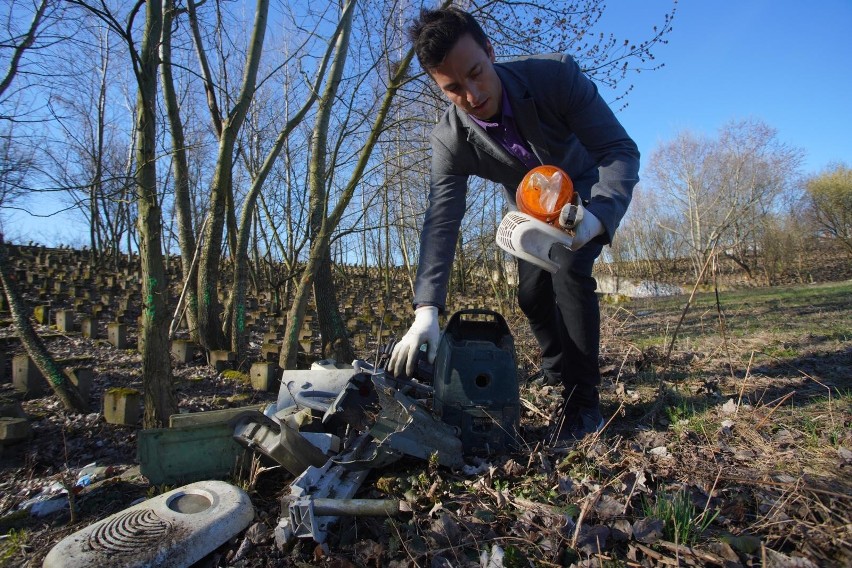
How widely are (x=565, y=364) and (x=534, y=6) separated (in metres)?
4.68

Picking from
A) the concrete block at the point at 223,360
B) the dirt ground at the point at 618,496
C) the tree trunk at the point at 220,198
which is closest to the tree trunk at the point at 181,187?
the tree trunk at the point at 220,198

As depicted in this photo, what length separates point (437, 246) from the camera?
2.19 metres

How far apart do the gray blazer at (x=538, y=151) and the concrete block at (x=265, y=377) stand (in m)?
3.49

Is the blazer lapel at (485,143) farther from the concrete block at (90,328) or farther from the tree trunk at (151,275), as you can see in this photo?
the concrete block at (90,328)

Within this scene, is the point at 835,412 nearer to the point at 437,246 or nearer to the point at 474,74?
Answer: the point at 437,246

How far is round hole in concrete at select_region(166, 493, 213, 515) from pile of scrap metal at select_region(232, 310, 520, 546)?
0.24 metres

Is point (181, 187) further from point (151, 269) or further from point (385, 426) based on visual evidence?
point (385, 426)

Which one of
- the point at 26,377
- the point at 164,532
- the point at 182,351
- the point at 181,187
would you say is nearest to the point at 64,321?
the point at 182,351

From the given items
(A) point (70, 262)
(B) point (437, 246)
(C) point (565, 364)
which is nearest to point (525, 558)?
(C) point (565, 364)

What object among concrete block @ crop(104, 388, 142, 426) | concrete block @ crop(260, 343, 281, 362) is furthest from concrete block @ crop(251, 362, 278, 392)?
concrete block @ crop(104, 388, 142, 426)

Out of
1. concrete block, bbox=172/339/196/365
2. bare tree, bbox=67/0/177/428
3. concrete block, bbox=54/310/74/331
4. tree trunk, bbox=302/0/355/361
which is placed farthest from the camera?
concrete block, bbox=54/310/74/331

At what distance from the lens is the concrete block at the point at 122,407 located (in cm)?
384

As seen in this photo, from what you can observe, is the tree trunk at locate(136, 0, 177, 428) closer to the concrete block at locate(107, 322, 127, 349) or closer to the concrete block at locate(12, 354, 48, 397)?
the concrete block at locate(12, 354, 48, 397)

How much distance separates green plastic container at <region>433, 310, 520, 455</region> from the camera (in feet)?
6.36
